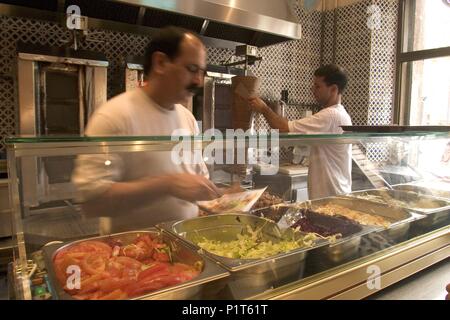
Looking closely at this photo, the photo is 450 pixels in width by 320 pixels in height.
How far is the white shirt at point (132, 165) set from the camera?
125 centimetres

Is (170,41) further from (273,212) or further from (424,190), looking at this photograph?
(424,190)

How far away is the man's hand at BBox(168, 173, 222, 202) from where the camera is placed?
1.24 m

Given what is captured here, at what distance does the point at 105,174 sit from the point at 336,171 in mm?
1531

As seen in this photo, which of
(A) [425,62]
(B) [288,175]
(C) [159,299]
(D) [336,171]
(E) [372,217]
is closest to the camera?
(C) [159,299]

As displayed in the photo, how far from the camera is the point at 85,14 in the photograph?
263 centimetres

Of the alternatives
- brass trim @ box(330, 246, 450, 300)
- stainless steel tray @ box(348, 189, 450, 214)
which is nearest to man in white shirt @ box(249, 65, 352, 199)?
stainless steel tray @ box(348, 189, 450, 214)

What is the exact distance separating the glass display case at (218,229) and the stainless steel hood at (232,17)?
140 cm

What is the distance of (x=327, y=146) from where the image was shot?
222 centimetres

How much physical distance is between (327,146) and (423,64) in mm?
3233

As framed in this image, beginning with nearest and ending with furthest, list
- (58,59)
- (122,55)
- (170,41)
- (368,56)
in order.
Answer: (170,41)
(58,59)
(122,55)
(368,56)

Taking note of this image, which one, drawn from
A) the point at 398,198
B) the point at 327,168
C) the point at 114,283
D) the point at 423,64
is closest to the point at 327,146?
the point at 327,168

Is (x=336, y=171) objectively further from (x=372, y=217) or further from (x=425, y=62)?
(x=425, y=62)

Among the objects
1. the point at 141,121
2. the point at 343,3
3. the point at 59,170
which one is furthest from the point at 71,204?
the point at 343,3

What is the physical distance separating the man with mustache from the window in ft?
12.5
